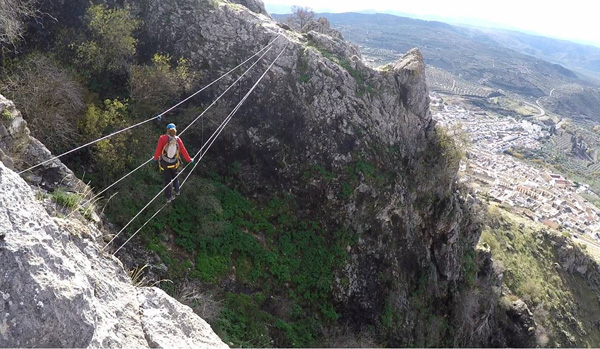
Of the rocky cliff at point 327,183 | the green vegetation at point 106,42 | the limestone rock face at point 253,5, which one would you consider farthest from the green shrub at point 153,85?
the limestone rock face at point 253,5

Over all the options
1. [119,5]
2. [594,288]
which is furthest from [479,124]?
[119,5]

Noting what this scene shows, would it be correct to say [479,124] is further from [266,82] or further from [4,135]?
[4,135]

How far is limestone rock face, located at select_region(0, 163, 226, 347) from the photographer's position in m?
5.41

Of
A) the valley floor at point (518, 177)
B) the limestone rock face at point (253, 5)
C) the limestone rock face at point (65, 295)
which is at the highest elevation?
the limestone rock face at point (253, 5)

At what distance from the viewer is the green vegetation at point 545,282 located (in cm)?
3838

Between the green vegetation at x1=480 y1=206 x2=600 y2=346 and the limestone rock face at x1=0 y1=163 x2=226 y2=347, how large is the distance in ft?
114

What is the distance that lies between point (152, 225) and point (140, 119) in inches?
218

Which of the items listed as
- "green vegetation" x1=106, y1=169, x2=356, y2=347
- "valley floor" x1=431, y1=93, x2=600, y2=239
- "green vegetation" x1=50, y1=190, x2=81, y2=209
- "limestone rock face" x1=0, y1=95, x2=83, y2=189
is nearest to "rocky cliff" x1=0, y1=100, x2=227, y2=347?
"green vegetation" x1=50, y1=190, x2=81, y2=209

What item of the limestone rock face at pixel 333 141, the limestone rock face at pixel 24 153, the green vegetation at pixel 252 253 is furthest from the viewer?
the limestone rock face at pixel 333 141

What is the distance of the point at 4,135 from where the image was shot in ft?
32.6

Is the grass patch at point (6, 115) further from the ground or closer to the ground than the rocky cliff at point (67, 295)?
further from the ground

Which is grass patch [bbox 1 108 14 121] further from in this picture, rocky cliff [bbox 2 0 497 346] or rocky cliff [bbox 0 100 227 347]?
rocky cliff [bbox 2 0 497 346]

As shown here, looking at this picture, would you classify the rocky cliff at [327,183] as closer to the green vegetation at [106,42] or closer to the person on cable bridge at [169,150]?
the green vegetation at [106,42]

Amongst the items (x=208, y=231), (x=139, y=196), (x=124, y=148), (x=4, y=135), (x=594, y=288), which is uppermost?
(x=4, y=135)
